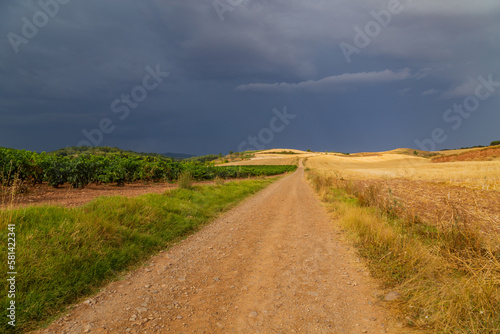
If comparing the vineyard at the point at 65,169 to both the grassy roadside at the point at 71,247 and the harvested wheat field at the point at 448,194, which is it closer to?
the grassy roadside at the point at 71,247

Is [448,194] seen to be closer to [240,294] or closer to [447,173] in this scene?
[240,294]

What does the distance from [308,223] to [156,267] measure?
21.6ft

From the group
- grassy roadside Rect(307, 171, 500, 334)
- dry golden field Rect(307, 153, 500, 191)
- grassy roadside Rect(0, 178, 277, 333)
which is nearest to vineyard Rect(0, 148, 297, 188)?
grassy roadside Rect(0, 178, 277, 333)

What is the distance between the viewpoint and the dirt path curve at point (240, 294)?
3.54 metres

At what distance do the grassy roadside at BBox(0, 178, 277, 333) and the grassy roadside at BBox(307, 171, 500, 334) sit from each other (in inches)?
217

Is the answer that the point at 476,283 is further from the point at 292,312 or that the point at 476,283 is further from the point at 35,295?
the point at 35,295

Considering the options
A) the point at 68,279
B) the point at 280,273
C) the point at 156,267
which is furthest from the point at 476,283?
the point at 68,279

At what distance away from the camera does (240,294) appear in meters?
4.46

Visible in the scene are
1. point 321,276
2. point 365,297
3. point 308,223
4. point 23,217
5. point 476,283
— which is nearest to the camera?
point 476,283

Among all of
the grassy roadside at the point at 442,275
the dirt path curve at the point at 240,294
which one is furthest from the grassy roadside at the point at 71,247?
the grassy roadside at the point at 442,275

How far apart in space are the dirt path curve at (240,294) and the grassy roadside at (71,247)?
416 millimetres

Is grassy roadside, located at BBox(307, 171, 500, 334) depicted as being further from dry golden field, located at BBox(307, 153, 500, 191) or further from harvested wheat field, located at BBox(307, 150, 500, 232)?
dry golden field, located at BBox(307, 153, 500, 191)

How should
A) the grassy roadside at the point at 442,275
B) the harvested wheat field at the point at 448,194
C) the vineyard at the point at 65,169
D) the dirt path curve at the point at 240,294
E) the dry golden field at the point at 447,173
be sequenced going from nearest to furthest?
the grassy roadside at the point at 442,275, the dirt path curve at the point at 240,294, the harvested wheat field at the point at 448,194, the vineyard at the point at 65,169, the dry golden field at the point at 447,173

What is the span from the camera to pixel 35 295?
383cm
